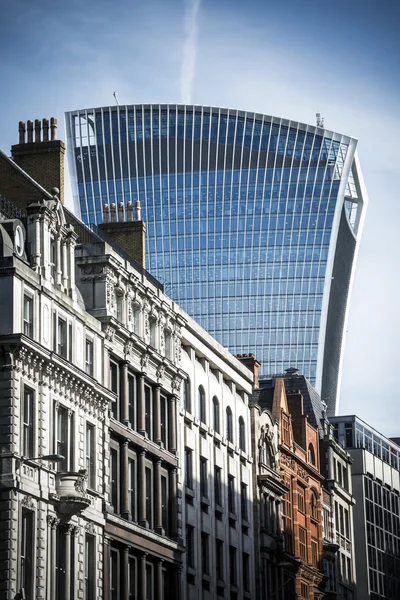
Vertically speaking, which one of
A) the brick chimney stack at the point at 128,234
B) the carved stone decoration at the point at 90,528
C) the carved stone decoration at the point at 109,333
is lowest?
the carved stone decoration at the point at 90,528

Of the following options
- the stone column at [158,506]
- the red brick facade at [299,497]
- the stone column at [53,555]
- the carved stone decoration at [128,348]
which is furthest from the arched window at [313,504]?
the stone column at [53,555]

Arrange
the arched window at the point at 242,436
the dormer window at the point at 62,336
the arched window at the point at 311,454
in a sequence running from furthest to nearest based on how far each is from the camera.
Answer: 1. the arched window at the point at 311,454
2. the arched window at the point at 242,436
3. the dormer window at the point at 62,336

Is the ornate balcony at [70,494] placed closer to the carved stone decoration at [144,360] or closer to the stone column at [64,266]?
the stone column at [64,266]

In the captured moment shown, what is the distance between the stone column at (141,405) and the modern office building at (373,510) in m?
68.9

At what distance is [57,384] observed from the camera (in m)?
65.4

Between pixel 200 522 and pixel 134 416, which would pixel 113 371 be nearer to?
pixel 134 416

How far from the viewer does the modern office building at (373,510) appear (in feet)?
474

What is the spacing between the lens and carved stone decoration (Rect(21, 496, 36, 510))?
60.0 meters

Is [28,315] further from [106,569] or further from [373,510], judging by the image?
[373,510]

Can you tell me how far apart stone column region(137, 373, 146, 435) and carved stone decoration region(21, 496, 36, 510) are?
17176 mm

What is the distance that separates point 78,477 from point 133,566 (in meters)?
11.4

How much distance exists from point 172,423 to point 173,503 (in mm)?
4557

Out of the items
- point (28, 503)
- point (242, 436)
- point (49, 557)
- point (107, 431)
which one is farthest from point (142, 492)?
point (242, 436)

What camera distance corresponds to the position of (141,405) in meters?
78.1
